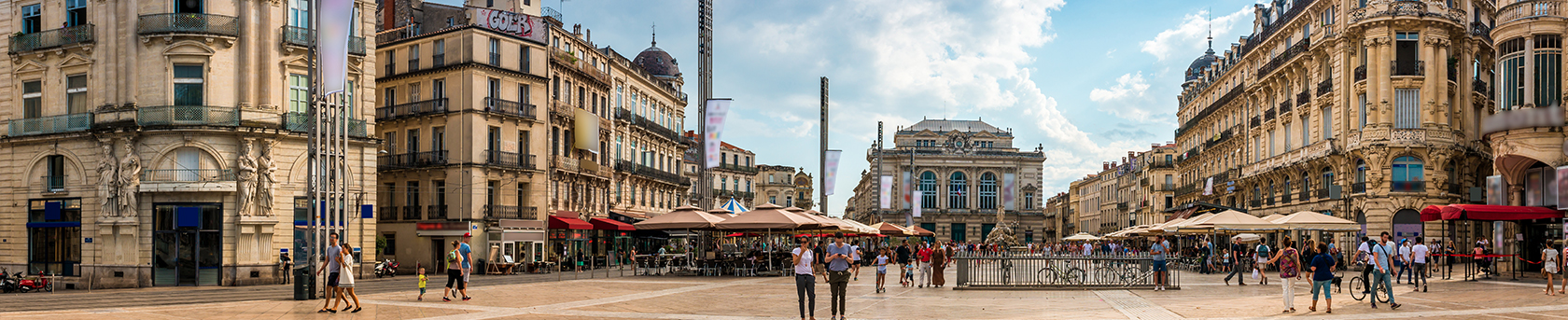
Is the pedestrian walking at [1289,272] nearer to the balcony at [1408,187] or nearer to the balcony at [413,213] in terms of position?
the balcony at [1408,187]

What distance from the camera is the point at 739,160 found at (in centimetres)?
9206

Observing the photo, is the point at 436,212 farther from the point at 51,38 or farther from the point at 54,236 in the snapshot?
the point at 51,38

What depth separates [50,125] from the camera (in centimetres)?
2964

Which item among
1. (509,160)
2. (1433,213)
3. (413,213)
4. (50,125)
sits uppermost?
(50,125)

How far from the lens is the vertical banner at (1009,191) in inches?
4269

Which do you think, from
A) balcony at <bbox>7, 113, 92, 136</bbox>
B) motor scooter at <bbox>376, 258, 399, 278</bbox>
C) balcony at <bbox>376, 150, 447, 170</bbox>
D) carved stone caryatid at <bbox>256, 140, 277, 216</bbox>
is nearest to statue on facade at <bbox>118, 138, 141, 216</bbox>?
balcony at <bbox>7, 113, 92, 136</bbox>

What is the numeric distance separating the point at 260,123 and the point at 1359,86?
35.4 m

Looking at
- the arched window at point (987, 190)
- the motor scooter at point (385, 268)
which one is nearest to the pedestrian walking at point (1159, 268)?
the motor scooter at point (385, 268)

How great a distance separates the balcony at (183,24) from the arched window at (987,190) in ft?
298

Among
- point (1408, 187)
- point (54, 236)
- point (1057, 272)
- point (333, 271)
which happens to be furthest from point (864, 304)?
point (1408, 187)

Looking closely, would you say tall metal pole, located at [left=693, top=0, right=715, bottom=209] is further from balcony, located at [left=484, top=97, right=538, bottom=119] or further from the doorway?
the doorway

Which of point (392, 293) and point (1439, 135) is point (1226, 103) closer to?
point (1439, 135)

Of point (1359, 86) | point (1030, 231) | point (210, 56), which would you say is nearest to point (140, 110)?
point (210, 56)

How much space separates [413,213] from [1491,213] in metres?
33.2
